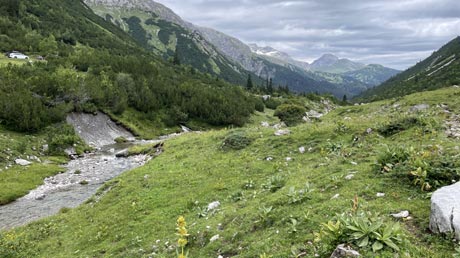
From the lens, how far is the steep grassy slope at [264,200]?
9.69 meters

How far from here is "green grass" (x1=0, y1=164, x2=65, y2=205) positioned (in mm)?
28667

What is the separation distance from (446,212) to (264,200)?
6793 millimetres

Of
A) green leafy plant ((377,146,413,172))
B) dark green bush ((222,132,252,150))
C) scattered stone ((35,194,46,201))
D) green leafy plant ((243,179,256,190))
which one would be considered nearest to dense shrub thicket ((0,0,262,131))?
scattered stone ((35,194,46,201))

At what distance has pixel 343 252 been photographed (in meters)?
7.11

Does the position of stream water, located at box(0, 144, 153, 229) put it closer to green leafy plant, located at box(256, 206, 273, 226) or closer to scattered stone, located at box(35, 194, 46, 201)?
scattered stone, located at box(35, 194, 46, 201)

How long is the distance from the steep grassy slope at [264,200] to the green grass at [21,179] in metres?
9.35

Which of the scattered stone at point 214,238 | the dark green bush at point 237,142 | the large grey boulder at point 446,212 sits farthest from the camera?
the dark green bush at point 237,142

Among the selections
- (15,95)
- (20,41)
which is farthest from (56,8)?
(15,95)

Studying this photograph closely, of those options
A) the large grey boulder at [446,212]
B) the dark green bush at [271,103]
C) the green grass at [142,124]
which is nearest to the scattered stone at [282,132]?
the large grey boulder at [446,212]

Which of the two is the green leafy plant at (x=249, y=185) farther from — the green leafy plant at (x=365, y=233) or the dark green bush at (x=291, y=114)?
the dark green bush at (x=291, y=114)

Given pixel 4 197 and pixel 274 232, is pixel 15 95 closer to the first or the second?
pixel 4 197

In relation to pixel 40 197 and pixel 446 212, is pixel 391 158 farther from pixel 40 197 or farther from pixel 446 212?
pixel 40 197

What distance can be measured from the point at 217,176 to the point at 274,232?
10.6m

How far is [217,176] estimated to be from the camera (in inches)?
814
